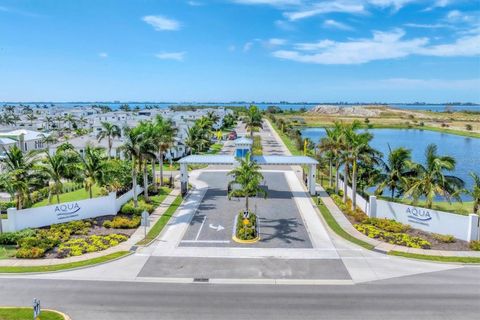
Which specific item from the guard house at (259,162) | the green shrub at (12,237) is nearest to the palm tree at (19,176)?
the green shrub at (12,237)

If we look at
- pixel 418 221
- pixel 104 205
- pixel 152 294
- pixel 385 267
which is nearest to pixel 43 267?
pixel 152 294

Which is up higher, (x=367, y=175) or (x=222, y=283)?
(x=367, y=175)

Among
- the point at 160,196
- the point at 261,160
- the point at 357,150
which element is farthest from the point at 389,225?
the point at 160,196

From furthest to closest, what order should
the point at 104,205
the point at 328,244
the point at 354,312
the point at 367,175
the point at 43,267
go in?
the point at 367,175 < the point at 104,205 < the point at 328,244 < the point at 43,267 < the point at 354,312

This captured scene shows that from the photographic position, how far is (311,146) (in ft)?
217

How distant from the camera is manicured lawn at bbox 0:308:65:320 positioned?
16.3m

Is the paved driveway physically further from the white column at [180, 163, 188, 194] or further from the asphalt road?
the asphalt road

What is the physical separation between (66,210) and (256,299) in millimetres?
18608

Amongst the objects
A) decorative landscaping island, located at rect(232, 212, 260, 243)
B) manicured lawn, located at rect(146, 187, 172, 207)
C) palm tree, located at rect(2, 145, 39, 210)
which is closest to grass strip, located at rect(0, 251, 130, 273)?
palm tree, located at rect(2, 145, 39, 210)

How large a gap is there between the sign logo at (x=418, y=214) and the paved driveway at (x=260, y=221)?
8.17 meters

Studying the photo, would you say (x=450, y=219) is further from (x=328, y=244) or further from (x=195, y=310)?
(x=195, y=310)

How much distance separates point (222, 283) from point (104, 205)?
1592 centimetres

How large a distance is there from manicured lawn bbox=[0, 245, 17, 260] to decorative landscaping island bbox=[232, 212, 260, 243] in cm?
1430

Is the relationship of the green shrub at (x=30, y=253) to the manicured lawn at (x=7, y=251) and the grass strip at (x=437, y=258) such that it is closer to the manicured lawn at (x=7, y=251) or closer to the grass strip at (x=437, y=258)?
the manicured lawn at (x=7, y=251)
